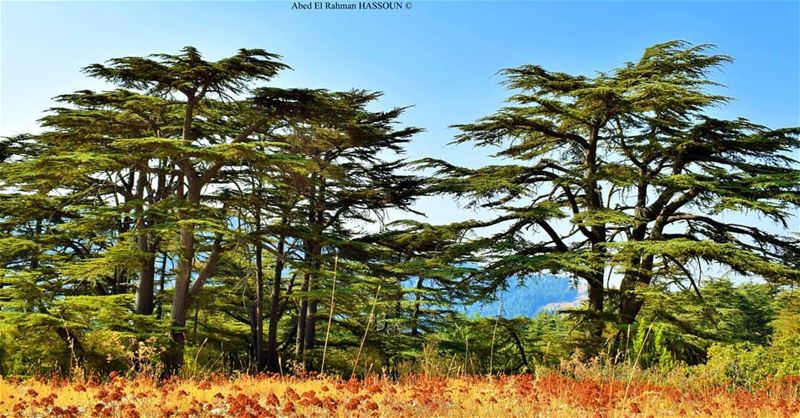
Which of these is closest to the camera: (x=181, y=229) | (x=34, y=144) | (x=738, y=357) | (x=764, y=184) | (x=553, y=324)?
(x=738, y=357)

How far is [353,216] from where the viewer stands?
817 inches

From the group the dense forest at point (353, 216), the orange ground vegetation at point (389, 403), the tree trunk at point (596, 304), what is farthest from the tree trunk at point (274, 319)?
the orange ground vegetation at point (389, 403)

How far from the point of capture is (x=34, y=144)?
2155 cm

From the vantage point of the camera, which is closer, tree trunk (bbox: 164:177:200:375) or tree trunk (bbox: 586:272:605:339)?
tree trunk (bbox: 164:177:200:375)

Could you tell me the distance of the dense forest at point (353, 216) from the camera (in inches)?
554

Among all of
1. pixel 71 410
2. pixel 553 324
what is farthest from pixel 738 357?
pixel 553 324

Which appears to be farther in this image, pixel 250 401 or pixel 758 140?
pixel 758 140

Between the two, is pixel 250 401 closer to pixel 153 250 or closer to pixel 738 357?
pixel 738 357

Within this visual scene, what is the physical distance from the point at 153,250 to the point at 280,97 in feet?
18.0

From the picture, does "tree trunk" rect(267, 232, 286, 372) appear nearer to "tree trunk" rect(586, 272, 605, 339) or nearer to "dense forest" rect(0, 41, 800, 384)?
"dense forest" rect(0, 41, 800, 384)

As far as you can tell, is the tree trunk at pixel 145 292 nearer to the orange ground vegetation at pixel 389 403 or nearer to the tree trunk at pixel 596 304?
the orange ground vegetation at pixel 389 403

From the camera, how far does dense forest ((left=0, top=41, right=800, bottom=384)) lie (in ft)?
46.2

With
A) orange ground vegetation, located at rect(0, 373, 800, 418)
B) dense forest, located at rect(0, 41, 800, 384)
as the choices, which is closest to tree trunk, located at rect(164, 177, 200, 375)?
dense forest, located at rect(0, 41, 800, 384)

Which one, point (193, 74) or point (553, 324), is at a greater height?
point (193, 74)
